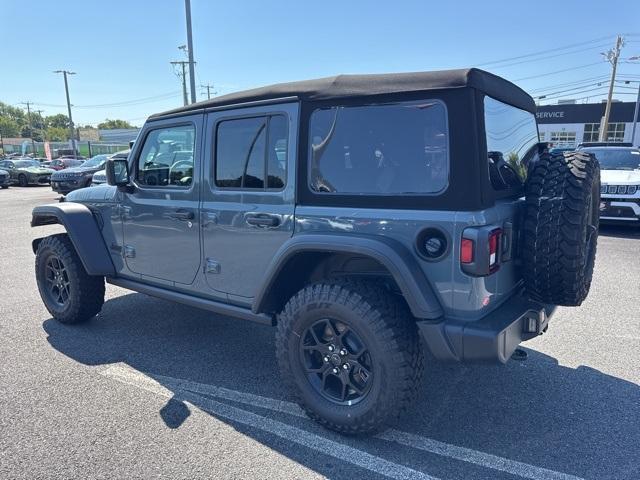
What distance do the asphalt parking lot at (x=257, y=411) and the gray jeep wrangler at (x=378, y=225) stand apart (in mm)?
307

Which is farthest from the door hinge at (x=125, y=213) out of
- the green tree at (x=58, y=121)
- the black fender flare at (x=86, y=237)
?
the green tree at (x=58, y=121)

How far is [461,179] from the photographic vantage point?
7.51 ft

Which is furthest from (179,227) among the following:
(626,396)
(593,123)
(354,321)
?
(593,123)

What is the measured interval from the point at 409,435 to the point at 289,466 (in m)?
0.74

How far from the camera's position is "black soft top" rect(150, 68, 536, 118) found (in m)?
2.32

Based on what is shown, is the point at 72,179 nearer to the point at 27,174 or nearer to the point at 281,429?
the point at 27,174

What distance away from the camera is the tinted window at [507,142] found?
2.55 metres

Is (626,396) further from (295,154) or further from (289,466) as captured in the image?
(295,154)

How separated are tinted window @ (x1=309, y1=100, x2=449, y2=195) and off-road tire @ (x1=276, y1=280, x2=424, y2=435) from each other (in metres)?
0.59

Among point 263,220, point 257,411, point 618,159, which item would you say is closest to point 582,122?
point 618,159

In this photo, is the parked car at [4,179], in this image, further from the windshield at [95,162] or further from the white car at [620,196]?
the white car at [620,196]

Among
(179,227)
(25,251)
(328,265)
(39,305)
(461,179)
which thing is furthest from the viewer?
(25,251)

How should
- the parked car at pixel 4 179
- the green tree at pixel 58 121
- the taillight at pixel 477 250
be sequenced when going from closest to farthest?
the taillight at pixel 477 250, the parked car at pixel 4 179, the green tree at pixel 58 121

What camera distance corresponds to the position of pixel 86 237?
13.3ft
